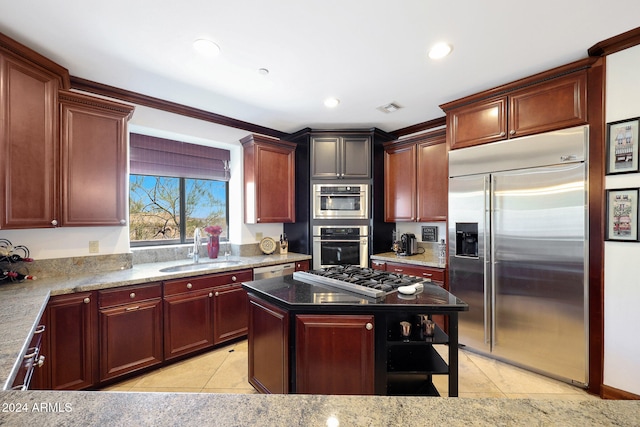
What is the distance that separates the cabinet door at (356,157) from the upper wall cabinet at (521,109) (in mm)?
1077

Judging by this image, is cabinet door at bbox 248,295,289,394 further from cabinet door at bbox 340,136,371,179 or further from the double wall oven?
cabinet door at bbox 340,136,371,179

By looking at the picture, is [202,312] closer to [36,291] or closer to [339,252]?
[36,291]

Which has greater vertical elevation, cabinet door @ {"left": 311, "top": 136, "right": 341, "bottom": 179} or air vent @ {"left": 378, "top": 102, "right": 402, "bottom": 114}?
air vent @ {"left": 378, "top": 102, "right": 402, "bottom": 114}

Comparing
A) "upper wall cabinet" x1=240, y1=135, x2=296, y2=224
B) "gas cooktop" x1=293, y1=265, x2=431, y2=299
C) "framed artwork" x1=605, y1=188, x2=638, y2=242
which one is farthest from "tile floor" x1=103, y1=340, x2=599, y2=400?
"upper wall cabinet" x1=240, y1=135, x2=296, y2=224

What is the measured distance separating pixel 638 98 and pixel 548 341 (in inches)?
76.1

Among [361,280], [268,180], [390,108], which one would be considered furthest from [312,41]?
[268,180]

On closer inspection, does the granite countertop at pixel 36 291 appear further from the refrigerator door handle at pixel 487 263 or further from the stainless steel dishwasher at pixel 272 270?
the refrigerator door handle at pixel 487 263

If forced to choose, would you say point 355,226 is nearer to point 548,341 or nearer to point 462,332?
point 462,332

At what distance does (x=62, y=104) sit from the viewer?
7.25 ft

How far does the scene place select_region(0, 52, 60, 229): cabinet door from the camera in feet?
6.16

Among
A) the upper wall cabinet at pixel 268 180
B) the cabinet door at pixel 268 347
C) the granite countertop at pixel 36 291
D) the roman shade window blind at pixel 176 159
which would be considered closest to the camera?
the granite countertop at pixel 36 291

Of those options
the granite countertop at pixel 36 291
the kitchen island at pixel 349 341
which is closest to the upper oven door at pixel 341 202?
the granite countertop at pixel 36 291

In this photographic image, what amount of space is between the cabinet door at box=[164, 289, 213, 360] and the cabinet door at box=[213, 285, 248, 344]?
0.17ft

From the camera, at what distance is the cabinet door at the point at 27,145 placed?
6.16 feet
